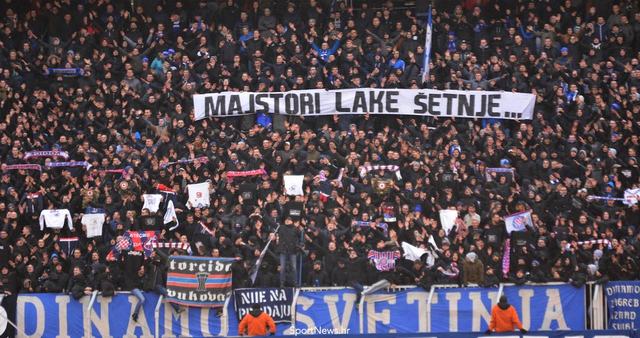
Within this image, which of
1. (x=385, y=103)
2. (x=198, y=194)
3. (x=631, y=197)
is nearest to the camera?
(x=631, y=197)

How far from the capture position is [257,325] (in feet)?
68.9

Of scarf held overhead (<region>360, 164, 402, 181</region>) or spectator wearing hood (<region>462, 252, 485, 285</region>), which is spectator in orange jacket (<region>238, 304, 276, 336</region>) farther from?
scarf held overhead (<region>360, 164, 402, 181</region>)

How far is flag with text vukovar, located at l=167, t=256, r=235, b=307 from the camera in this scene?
23328mm

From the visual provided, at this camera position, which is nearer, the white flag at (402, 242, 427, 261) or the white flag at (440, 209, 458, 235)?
the white flag at (402, 242, 427, 261)

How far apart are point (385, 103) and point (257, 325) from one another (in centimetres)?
1023

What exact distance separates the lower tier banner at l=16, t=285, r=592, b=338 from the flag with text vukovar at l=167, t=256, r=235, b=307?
74 centimetres

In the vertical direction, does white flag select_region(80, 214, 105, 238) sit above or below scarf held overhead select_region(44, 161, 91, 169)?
below

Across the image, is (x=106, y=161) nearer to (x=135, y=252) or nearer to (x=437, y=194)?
(x=135, y=252)

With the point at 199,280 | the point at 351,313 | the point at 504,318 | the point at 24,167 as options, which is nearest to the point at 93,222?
the point at 24,167

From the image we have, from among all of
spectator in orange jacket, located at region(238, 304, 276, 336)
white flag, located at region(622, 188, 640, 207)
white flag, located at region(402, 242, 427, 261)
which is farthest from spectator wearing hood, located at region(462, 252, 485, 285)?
spectator in orange jacket, located at region(238, 304, 276, 336)

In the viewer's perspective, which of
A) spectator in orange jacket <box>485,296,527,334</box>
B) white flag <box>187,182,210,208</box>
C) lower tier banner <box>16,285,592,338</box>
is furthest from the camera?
white flag <box>187,182,210,208</box>

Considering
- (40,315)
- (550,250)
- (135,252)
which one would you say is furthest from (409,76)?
(40,315)

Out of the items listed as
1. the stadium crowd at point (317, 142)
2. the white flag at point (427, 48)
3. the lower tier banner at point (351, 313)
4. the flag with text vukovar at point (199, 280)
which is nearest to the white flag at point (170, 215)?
the stadium crowd at point (317, 142)

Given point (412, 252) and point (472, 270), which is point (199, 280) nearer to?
point (412, 252)
